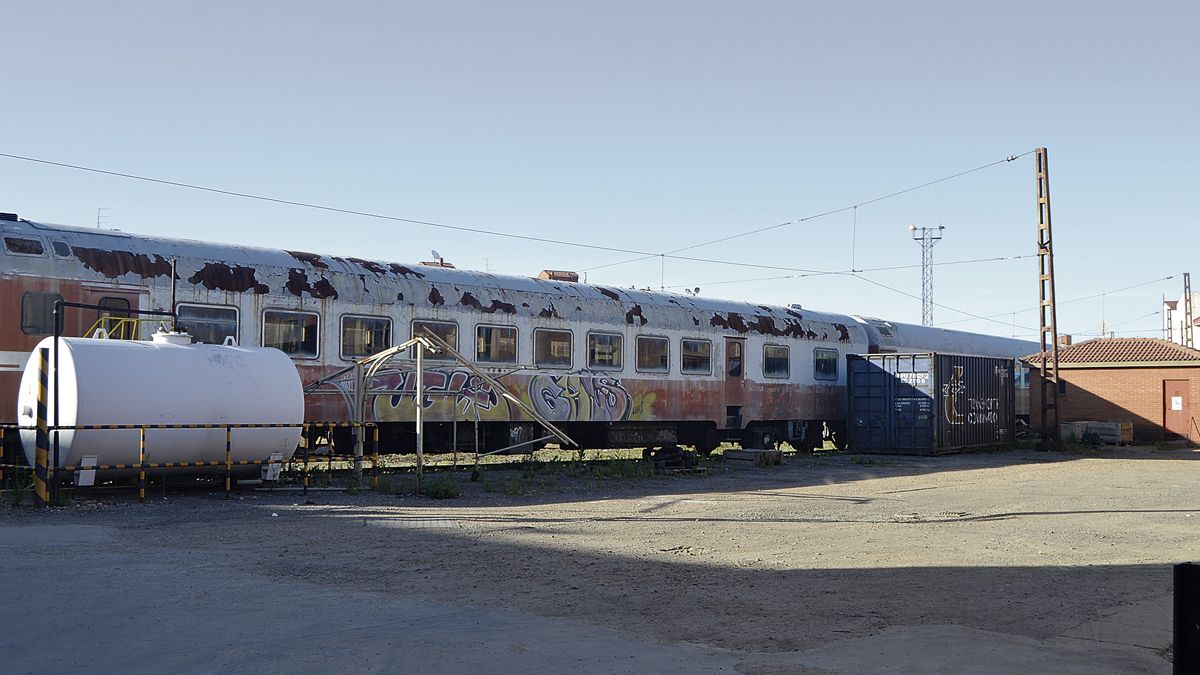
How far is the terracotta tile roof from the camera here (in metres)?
33.4

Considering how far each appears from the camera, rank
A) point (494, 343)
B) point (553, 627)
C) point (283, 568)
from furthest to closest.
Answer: point (494, 343) < point (283, 568) < point (553, 627)

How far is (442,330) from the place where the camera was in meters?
19.7

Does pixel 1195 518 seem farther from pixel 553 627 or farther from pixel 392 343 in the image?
pixel 392 343

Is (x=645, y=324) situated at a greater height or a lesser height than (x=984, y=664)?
greater

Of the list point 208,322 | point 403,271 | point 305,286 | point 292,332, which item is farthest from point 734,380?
point 208,322

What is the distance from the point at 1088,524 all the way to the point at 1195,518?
6.05ft

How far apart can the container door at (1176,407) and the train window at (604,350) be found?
20040 mm

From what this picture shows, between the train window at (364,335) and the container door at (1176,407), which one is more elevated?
the train window at (364,335)

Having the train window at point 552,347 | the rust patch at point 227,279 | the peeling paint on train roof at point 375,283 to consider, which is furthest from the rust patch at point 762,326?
the rust patch at point 227,279

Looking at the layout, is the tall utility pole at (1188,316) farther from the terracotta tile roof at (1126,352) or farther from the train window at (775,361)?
the train window at (775,361)

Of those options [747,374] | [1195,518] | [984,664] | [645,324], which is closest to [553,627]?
[984,664]

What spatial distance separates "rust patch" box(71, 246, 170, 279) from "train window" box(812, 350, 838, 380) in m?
16.6

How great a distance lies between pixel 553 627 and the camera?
286 inches

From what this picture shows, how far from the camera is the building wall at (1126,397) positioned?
108 feet
